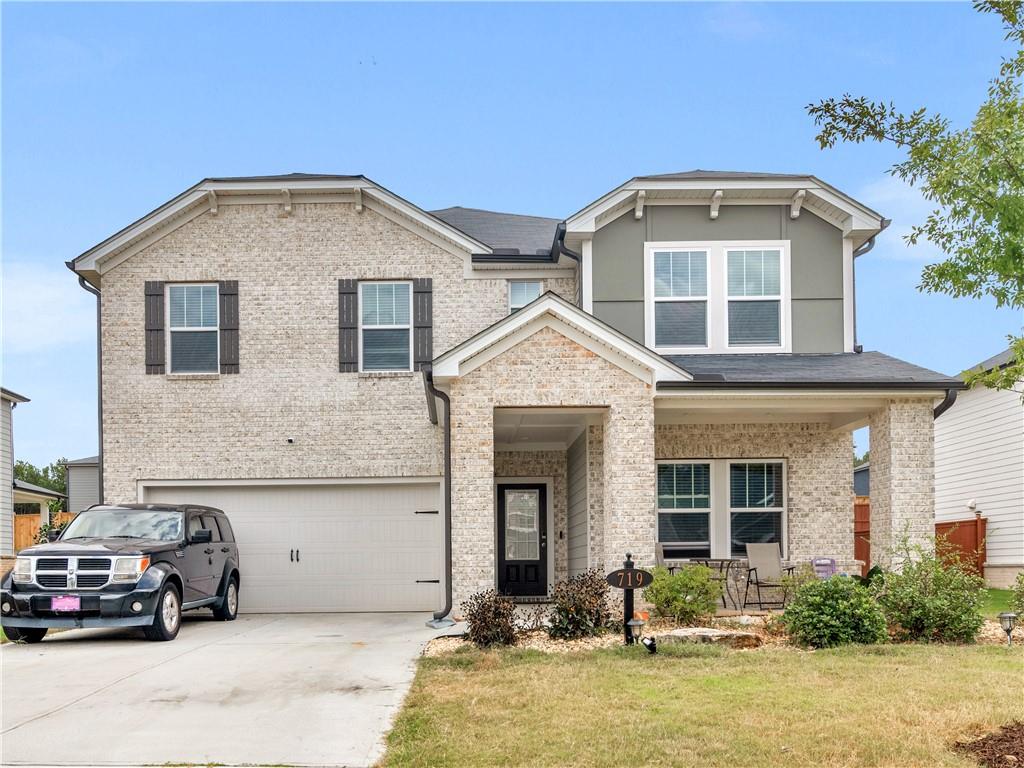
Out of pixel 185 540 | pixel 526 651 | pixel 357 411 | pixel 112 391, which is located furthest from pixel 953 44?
pixel 112 391

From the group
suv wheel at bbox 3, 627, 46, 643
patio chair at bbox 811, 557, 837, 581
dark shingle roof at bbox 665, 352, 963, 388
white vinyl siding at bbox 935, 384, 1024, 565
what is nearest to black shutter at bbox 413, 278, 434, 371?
dark shingle roof at bbox 665, 352, 963, 388

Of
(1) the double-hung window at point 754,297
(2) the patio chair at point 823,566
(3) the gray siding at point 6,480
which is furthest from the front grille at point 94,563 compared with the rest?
(3) the gray siding at point 6,480

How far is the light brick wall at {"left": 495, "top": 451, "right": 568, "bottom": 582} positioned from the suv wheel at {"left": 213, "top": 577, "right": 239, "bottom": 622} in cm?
498

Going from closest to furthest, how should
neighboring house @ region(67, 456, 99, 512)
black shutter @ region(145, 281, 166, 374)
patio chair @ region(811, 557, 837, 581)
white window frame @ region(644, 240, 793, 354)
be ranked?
patio chair @ region(811, 557, 837, 581), white window frame @ region(644, 240, 793, 354), black shutter @ region(145, 281, 166, 374), neighboring house @ region(67, 456, 99, 512)

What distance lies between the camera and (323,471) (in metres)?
17.8

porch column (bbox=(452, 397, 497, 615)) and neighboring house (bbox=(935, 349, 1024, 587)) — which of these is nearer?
porch column (bbox=(452, 397, 497, 615))

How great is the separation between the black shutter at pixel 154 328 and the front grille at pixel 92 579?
5.69 metres

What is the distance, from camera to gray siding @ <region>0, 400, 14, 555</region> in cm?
2505

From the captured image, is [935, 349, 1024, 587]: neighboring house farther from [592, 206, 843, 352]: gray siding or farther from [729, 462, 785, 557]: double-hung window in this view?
[729, 462, 785, 557]: double-hung window

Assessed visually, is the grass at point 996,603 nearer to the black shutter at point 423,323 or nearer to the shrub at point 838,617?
the shrub at point 838,617

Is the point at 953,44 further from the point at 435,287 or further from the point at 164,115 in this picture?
the point at 164,115

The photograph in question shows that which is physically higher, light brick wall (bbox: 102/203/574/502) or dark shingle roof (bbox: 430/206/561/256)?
dark shingle roof (bbox: 430/206/561/256)

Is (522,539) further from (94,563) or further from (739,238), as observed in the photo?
(94,563)

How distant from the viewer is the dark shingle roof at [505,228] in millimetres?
19016
